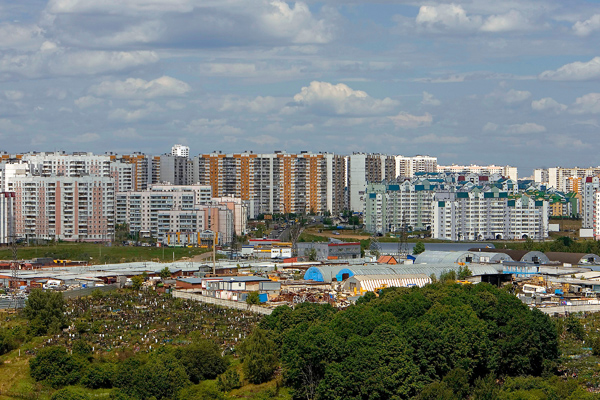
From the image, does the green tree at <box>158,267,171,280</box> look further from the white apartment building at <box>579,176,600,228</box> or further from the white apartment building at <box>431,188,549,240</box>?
the white apartment building at <box>579,176,600,228</box>

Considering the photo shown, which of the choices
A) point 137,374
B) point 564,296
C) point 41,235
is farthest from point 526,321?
point 41,235

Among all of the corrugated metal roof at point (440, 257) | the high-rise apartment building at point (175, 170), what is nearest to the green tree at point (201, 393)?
the corrugated metal roof at point (440, 257)

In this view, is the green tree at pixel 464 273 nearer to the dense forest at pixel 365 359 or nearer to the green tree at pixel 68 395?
the dense forest at pixel 365 359

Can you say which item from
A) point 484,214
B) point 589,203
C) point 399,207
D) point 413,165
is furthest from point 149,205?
point 413,165

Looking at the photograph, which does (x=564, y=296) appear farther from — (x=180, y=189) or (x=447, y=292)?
(x=180, y=189)

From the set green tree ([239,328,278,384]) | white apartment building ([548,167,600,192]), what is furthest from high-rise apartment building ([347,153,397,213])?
green tree ([239,328,278,384])

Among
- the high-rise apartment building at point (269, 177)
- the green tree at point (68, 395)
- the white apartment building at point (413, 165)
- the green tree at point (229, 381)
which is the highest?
the white apartment building at point (413, 165)

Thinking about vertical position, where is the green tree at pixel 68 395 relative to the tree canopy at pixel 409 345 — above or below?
below
